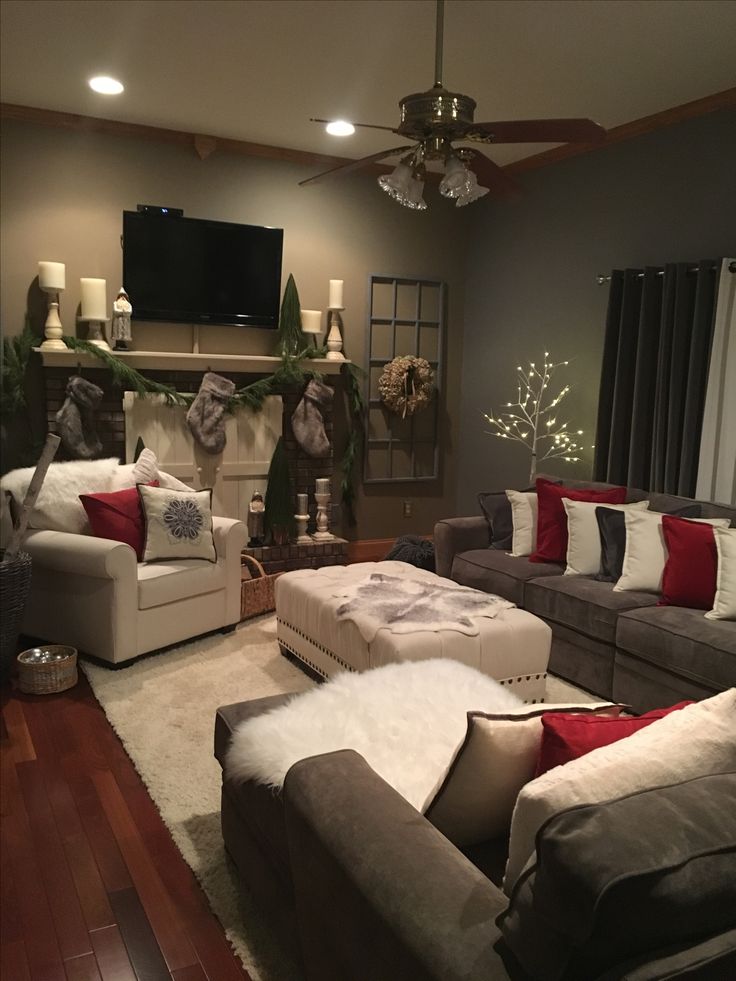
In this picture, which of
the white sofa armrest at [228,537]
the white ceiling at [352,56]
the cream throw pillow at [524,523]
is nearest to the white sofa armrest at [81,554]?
the white sofa armrest at [228,537]

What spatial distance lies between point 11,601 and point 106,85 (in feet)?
8.94

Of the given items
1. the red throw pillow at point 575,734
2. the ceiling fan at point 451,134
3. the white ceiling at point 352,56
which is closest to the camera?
the red throw pillow at point 575,734

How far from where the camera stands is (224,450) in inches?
215

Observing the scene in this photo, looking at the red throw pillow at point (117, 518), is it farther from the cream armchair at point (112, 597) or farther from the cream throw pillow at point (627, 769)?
the cream throw pillow at point (627, 769)

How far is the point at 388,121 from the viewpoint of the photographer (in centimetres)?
468

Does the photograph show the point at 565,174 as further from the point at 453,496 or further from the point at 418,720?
the point at 418,720

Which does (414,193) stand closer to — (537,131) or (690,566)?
(537,131)

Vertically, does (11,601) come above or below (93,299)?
below

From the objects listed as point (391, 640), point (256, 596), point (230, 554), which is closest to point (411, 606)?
point (391, 640)

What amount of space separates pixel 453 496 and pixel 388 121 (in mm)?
2927

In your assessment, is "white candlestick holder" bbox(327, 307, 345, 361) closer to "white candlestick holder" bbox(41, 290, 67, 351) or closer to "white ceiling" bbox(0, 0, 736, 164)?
"white ceiling" bbox(0, 0, 736, 164)

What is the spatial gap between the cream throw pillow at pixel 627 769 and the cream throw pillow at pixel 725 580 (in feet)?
6.39

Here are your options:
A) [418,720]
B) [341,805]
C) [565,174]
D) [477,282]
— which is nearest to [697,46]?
[565,174]

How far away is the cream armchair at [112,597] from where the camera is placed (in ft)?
11.9
